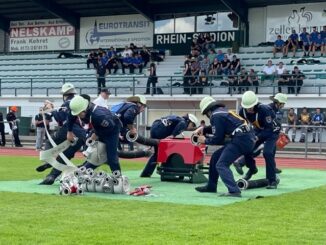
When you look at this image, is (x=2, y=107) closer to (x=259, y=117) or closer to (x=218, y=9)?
(x=218, y=9)

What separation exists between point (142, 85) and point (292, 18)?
9.10 meters

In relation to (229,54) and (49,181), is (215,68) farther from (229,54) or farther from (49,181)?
(49,181)

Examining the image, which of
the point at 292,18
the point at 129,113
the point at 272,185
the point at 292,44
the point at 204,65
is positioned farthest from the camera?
the point at 292,18

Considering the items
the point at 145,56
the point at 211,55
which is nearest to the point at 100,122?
the point at 211,55

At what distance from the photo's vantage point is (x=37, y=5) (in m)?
48.9

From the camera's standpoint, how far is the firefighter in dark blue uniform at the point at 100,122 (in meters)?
13.6

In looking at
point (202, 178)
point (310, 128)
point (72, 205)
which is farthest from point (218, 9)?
point (72, 205)

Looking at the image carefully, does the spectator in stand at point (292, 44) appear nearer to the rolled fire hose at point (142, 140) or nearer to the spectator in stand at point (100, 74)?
the spectator in stand at point (100, 74)

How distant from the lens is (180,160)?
16547 millimetres

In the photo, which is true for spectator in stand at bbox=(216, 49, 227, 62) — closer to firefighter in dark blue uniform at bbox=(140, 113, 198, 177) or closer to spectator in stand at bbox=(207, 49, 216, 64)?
spectator in stand at bbox=(207, 49, 216, 64)

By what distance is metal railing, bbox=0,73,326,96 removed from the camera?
114 ft

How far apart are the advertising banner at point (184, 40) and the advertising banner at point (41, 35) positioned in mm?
7061

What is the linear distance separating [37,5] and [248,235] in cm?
4194

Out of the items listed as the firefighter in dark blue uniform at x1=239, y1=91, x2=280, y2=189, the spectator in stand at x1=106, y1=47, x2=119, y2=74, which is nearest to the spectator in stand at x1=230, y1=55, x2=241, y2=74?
the spectator in stand at x1=106, y1=47, x2=119, y2=74
